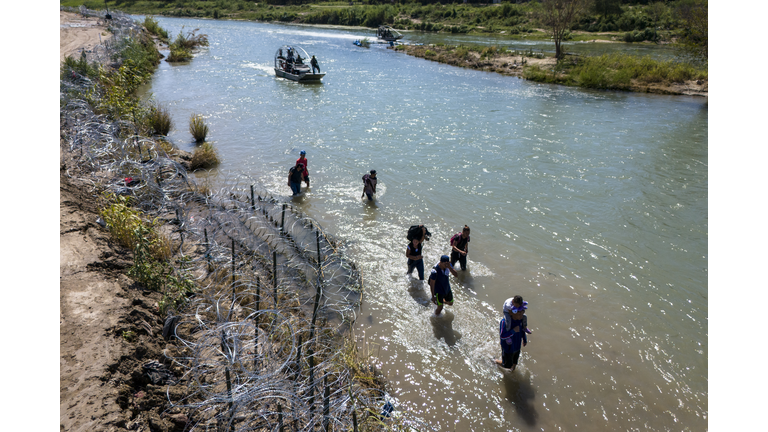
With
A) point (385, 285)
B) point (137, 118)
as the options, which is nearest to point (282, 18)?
point (137, 118)

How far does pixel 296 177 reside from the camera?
41.6 ft

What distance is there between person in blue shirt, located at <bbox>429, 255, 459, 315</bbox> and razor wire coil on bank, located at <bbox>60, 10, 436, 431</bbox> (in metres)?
1.58

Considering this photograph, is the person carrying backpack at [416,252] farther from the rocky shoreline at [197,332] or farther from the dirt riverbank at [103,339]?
the dirt riverbank at [103,339]

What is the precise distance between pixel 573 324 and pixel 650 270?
127 inches

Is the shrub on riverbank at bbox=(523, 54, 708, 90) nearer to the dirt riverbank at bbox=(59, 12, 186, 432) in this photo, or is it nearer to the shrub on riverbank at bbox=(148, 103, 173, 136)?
the shrub on riverbank at bbox=(148, 103, 173, 136)

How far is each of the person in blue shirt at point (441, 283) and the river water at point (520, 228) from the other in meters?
0.45

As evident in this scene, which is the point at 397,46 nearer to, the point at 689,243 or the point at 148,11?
the point at 689,243

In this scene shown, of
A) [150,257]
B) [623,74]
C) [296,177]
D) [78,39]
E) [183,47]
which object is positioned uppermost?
[183,47]

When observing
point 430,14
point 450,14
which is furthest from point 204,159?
point 430,14

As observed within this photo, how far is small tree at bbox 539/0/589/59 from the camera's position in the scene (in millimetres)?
36156

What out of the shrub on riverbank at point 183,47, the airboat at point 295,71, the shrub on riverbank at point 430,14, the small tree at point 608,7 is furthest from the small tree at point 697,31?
the small tree at point 608,7

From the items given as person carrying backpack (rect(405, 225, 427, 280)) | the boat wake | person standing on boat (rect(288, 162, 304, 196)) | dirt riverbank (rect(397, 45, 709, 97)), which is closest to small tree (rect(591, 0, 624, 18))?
dirt riverbank (rect(397, 45, 709, 97))

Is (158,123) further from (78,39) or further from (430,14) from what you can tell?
(430,14)

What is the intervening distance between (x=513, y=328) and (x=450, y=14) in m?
84.7
